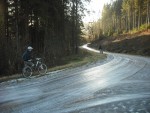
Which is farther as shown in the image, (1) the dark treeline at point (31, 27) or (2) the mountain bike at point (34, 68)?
(1) the dark treeline at point (31, 27)

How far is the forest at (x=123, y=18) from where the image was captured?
309 ft

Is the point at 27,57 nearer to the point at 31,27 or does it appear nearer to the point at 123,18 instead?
the point at 31,27

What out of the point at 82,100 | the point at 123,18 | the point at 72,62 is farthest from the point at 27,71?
the point at 123,18

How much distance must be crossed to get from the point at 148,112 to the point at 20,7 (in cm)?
2456

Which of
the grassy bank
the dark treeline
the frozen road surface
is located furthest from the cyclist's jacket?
the frozen road surface

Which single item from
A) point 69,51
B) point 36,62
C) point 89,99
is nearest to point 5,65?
point 36,62

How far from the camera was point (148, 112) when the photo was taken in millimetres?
8773

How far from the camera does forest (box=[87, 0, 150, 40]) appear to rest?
309 feet

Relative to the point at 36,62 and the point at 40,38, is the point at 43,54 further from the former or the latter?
the point at 36,62

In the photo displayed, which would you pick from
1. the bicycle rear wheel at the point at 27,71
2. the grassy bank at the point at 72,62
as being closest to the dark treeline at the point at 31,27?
the grassy bank at the point at 72,62

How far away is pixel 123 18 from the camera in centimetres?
12650

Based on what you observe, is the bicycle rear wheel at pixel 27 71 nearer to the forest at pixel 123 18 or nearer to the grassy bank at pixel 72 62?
the grassy bank at pixel 72 62

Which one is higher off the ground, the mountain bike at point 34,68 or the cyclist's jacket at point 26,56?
the cyclist's jacket at point 26,56

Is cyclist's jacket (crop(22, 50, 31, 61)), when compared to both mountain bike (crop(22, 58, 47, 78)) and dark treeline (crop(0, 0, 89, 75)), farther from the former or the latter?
dark treeline (crop(0, 0, 89, 75))
